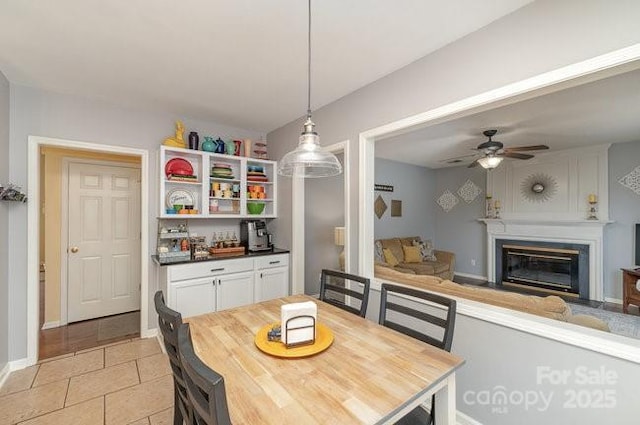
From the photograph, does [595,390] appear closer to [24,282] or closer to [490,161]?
[490,161]

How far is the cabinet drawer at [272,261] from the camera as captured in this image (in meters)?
3.30

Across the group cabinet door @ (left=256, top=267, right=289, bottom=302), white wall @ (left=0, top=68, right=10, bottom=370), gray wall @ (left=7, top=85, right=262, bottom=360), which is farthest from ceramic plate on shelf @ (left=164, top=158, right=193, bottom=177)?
cabinet door @ (left=256, top=267, right=289, bottom=302)

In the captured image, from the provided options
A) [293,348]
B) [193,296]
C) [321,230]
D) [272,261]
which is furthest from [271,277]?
[293,348]

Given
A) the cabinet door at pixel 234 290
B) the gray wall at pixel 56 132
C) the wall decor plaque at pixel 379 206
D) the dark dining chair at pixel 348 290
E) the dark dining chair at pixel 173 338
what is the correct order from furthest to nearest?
the wall decor plaque at pixel 379 206 < the cabinet door at pixel 234 290 < the gray wall at pixel 56 132 < the dark dining chair at pixel 348 290 < the dark dining chair at pixel 173 338

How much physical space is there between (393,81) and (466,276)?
519cm

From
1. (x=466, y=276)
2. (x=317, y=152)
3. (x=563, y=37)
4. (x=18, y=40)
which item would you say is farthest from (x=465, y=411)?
(x=466, y=276)

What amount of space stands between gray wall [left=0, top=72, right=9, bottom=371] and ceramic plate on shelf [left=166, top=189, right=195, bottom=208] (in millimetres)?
1216

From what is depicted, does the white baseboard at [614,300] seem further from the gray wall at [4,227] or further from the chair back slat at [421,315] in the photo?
the gray wall at [4,227]

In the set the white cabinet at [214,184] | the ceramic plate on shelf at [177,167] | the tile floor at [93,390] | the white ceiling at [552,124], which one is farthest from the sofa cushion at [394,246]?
the tile floor at [93,390]

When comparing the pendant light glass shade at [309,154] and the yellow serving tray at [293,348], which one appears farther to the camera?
the pendant light glass shade at [309,154]

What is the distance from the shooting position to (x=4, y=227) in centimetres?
229

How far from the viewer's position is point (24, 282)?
2.44 metres

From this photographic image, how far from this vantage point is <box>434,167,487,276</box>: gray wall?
5789 mm

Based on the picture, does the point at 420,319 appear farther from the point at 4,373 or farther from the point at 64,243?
the point at 64,243
